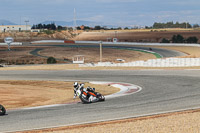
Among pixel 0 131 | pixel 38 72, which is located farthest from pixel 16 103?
pixel 38 72

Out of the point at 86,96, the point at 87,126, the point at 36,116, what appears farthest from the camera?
the point at 86,96

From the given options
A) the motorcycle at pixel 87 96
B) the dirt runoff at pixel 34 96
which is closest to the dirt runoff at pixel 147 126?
the motorcycle at pixel 87 96

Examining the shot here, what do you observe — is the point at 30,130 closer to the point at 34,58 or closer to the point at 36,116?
the point at 36,116

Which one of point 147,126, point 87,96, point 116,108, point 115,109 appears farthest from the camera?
point 87,96

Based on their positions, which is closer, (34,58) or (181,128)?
(181,128)

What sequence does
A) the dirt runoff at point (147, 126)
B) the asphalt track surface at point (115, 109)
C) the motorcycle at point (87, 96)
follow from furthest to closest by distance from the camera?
the motorcycle at point (87, 96), the asphalt track surface at point (115, 109), the dirt runoff at point (147, 126)

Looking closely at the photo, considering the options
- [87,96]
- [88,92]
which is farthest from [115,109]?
[88,92]

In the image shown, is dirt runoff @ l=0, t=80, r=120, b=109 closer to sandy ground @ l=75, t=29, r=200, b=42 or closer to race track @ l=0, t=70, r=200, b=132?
race track @ l=0, t=70, r=200, b=132

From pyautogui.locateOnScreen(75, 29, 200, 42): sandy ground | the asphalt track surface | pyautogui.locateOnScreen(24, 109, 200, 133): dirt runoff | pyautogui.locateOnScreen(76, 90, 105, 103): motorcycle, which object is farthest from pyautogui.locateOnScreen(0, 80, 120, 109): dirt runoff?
pyautogui.locateOnScreen(75, 29, 200, 42): sandy ground

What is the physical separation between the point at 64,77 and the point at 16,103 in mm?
14427

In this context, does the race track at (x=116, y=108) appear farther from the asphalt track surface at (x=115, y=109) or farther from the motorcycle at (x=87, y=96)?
the motorcycle at (x=87, y=96)

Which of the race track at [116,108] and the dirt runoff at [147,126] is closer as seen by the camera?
the dirt runoff at [147,126]

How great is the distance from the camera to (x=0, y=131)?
39.1ft

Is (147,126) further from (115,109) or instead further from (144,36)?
(144,36)
